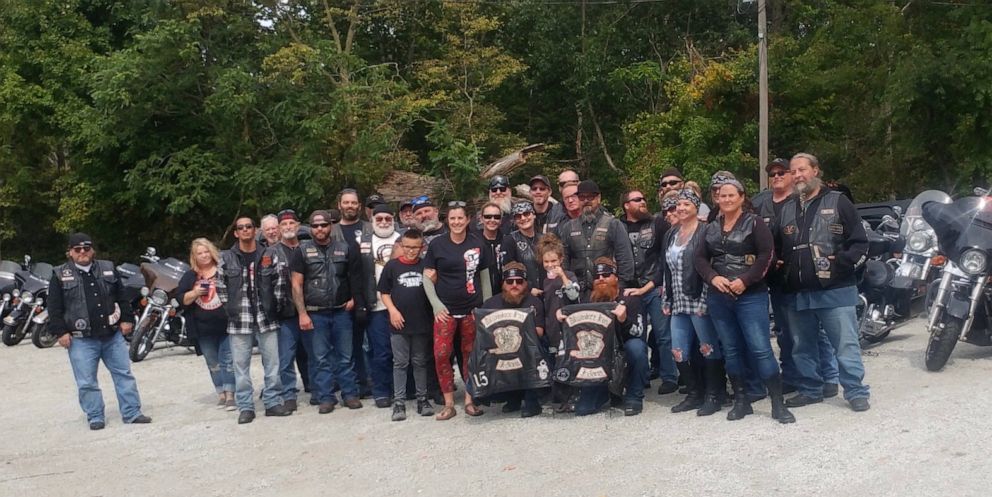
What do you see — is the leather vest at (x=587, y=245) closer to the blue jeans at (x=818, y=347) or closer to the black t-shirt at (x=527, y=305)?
the black t-shirt at (x=527, y=305)

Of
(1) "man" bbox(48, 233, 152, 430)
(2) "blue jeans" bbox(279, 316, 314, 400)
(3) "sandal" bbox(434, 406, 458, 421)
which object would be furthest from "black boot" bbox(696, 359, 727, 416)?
(1) "man" bbox(48, 233, 152, 430)

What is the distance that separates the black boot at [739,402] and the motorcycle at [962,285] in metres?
2.11

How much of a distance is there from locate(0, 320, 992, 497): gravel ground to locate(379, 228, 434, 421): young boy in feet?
0.90

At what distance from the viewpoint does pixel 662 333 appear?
7.88 m

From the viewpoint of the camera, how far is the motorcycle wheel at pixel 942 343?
7.66 metres

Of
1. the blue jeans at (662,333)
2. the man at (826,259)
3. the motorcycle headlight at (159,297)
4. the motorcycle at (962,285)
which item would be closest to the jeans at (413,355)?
the blue jeans at (662,333)

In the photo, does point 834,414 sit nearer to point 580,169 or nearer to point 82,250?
point 82,250

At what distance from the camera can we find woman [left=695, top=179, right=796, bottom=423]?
6.36 metres

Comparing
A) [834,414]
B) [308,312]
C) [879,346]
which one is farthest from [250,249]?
[879,346]

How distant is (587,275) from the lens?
24.3 feet

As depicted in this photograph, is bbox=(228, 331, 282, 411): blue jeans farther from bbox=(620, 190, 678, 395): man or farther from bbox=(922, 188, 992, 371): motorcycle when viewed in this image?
bbox=(922, 188, 992, 371): motorcycle

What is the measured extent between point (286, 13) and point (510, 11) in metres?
8.18

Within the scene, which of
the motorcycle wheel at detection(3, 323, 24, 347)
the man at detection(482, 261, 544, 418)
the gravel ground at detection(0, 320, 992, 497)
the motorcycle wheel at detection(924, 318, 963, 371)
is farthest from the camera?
the motorcycle wheel at detection(3, 323, 24, 347)

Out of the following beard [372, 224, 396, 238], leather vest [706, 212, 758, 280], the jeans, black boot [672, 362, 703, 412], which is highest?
beard [372, 224, 396, 238]
